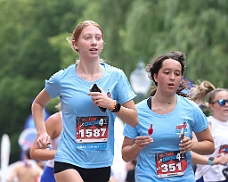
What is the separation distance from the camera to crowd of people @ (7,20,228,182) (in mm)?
6625

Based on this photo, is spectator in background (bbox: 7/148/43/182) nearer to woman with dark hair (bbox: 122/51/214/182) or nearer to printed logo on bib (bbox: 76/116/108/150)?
woman with dark hair (bbox: 122/51/214/182)

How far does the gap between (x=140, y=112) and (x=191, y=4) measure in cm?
1825

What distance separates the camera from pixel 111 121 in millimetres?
6750

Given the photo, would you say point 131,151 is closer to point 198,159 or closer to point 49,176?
point 198,159

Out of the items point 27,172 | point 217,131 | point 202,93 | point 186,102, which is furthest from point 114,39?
point 186,102

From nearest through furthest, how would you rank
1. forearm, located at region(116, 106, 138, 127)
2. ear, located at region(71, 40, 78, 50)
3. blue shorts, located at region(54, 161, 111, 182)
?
forearm, located at region(116, 106, 138, 127) < blue shorts, located at region(54, 161, 111, 182) < ear, located at region(71, 40, 78, 50)

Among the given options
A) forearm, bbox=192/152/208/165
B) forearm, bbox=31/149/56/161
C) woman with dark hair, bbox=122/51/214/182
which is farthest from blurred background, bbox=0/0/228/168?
woman with dark hair, bbox=122/51/214/182

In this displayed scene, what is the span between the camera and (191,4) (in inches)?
979

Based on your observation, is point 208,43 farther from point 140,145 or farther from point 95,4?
point 140,145

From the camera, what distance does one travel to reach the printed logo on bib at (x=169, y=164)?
22.4ft

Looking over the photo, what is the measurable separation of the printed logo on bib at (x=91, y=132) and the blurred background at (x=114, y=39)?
8.33 metres

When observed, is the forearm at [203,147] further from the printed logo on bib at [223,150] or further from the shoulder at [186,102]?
the printed logo on bib at [223,150]

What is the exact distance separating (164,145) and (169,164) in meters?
0.17

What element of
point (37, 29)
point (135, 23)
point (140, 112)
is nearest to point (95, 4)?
point (135, 23)
